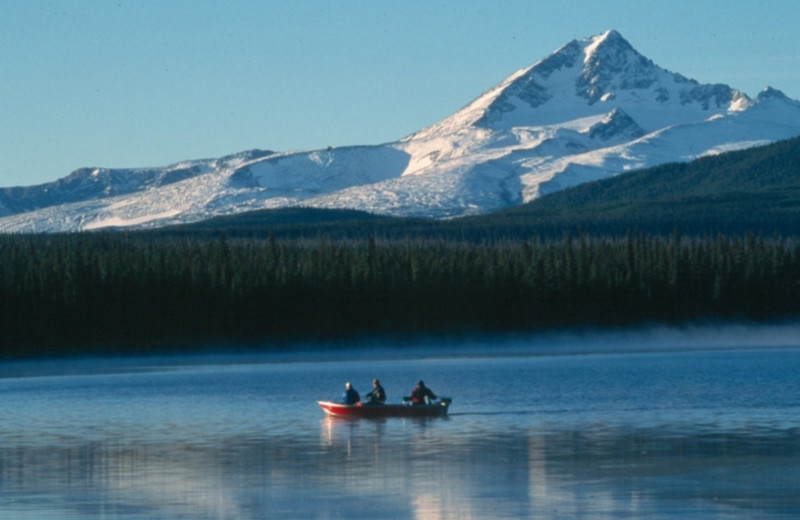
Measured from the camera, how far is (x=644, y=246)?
140 meters

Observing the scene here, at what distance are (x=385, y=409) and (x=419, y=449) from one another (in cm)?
1317

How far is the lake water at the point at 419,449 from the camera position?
1321 inches

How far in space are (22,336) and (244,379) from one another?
1328 inches

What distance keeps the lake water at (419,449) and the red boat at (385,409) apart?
0.64 m

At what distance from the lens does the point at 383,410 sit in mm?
58500

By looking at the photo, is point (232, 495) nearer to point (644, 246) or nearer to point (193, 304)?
point (193, 304)

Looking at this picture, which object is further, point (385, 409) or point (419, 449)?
point (385, 409)

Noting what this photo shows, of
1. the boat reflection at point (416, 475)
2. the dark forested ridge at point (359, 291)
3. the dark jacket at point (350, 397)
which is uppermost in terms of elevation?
the dark forested ridge at point (359, 291)

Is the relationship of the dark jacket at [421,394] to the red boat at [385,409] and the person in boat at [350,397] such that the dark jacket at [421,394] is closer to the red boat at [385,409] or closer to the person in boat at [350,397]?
the red boat at [385,409]

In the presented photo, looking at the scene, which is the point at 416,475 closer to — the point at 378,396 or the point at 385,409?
the point at 385,409

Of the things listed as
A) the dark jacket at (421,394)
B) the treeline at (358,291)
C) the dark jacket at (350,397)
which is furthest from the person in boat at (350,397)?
the treeline at (358,291)

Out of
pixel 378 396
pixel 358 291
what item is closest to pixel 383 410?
pixel 378 396

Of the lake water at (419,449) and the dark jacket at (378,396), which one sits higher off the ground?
the dark jacket at (378,396)

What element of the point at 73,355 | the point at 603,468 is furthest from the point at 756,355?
the point at 603,468
